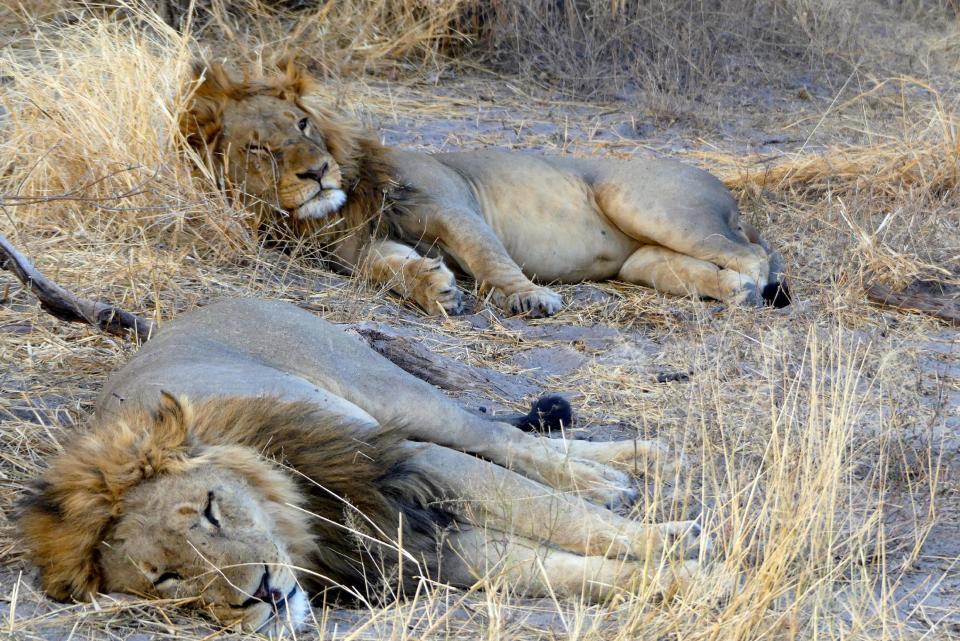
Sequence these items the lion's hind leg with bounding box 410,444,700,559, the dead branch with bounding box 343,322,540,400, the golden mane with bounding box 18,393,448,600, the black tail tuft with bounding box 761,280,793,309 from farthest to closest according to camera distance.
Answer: the black tail tuft with bounding box 761,280,793,309, the dead branch with bounding box 343,322,540,400, the lion's hind leg with bounding box 410,444,700,559, the golden mane with bounding box 18,393,448,600

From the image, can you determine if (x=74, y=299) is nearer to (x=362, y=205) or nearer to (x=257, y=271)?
(x=257, y=271)

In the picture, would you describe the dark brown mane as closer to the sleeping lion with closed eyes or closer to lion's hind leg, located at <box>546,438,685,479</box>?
the sleeping lion with closed eyes

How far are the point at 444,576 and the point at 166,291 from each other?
7.07ft

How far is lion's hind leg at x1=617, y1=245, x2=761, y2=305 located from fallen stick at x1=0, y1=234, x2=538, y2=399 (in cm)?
117

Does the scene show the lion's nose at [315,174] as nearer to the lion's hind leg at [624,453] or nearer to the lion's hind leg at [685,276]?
the lion's hind leg at [685,276]

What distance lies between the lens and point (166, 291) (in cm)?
448

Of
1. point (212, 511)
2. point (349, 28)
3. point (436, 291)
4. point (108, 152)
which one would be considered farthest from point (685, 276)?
Result: point (349, 28)

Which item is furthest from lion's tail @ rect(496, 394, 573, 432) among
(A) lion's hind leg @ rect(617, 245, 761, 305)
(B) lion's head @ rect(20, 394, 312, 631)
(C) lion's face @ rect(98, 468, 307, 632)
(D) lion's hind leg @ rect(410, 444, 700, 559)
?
(A) lion's hind leg @ rect(617, 245, 761, 305)

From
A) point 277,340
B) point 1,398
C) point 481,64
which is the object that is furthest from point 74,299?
point 481,64

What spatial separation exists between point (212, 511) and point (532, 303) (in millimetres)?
2546

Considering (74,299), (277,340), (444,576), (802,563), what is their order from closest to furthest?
(802,563)
(444,576)
(277,340)
(74,299)

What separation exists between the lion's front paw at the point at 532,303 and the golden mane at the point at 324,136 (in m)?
0.64

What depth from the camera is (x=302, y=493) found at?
109 inches

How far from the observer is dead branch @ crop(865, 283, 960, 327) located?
15.1 ft
